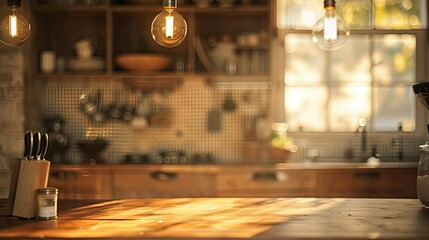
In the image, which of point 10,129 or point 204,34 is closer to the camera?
point 10,129

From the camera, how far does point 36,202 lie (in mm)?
2430

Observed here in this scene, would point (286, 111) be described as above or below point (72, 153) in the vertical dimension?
above

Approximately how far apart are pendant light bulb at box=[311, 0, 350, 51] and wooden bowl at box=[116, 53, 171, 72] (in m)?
2.21

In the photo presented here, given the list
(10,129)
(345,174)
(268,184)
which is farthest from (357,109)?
(10,129)

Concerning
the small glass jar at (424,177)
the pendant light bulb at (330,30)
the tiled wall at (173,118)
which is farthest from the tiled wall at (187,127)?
the small glass jar at (424,177)

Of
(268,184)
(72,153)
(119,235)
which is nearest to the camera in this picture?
(119,235)

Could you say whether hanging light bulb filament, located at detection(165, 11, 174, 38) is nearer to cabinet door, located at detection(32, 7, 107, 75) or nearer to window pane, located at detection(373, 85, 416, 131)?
cabinet door, located at detection(32, 7, 107, 75)

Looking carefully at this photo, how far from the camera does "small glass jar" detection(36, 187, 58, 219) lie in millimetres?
2412

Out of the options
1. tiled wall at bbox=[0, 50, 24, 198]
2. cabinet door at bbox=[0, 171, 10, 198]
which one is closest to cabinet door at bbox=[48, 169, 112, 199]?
cabinet door at bbox=[0, 171, 10, 198]

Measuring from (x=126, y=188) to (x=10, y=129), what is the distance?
103cm

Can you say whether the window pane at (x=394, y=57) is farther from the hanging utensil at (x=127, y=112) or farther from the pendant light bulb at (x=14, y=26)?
the pendant light bulb at (x=14, y=26)

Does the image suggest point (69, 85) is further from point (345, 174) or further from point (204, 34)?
point (345, 174)

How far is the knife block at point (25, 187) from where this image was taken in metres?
2.42

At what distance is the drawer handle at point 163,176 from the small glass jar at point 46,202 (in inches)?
88.1
